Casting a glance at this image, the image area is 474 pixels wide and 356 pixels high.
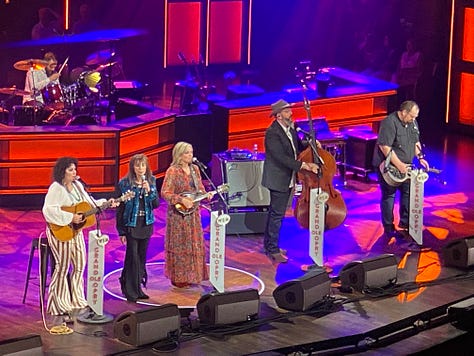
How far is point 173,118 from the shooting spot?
16438 millimetres

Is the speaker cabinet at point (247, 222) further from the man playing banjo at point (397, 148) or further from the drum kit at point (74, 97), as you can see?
the drum kit at point (74, 97)

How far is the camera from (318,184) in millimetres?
13109

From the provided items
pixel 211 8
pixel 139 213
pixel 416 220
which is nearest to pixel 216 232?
pixel 139 213

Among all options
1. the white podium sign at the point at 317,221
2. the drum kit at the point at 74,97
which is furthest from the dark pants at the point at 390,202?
the drum kit at the point at 74,97

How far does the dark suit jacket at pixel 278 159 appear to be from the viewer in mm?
13281

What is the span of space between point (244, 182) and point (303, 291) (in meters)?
2.88

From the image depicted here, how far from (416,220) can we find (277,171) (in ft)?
5.59

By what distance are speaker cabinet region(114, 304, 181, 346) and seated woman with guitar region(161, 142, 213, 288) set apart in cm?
146

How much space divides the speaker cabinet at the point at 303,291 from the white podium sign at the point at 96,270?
1633 mm

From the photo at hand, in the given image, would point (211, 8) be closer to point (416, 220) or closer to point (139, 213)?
point (416, 220)

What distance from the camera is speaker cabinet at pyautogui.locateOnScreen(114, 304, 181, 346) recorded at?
10.9 metres

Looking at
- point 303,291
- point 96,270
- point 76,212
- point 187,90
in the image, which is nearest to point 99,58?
point 187,90

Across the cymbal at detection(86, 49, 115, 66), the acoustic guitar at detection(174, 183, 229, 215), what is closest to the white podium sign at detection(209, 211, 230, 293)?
the acoustic guitar at detection(174, 183, 229, 215)

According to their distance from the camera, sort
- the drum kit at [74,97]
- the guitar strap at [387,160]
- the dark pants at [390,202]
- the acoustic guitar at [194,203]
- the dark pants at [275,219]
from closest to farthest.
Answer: the acoustic guitar at [194,203], the dark pants at [275,219], the guitar strap at [387,160], the dark pants at [390,202], the drum kit at [74,97]
